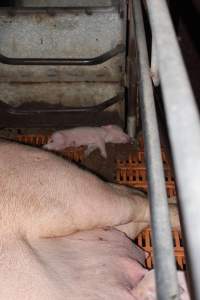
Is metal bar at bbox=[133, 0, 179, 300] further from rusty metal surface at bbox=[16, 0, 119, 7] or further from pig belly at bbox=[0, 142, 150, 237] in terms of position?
rusty metal surface at bbox=[16, 0, 119, 7]

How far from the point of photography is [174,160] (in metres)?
0.61

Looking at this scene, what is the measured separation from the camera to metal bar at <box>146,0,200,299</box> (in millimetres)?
526

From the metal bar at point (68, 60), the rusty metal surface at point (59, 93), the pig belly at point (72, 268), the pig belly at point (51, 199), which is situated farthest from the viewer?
the rusty metal surface at point (59, 93)

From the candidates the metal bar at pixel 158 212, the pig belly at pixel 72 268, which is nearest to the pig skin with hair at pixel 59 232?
the pig belly at pixel 72 268

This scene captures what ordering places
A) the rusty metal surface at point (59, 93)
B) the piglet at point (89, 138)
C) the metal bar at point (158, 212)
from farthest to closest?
the rusty metal surface at point (59, 93), the piglet at point (89, 138), the metal bar at point (158, 212)

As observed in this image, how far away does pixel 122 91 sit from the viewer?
2846 millimetres

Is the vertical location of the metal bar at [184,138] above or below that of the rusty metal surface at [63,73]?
above

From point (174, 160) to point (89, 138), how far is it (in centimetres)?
217

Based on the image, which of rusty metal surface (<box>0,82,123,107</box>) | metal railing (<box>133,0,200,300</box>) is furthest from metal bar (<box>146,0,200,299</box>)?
rusty metal surface (<box>0,82,123,107</box>)

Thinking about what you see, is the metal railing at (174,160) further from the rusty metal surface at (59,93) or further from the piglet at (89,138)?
the rusty metal surface at (59,93)

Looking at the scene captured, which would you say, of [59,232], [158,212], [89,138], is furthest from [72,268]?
[89,138]

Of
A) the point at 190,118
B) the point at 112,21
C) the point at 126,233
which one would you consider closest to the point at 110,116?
the point at 112,21

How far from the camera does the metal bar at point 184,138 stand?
526mm

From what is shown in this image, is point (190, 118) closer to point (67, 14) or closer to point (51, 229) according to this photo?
point (51, 229)
